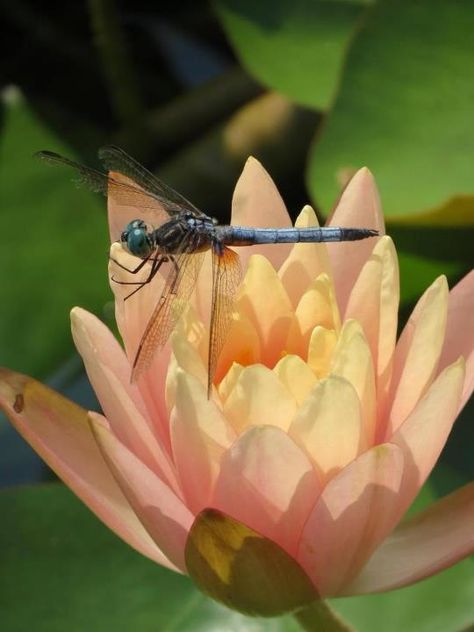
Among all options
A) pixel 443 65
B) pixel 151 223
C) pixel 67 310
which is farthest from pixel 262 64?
pixel 151 223

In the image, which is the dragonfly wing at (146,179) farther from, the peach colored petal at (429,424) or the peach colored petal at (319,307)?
the peach colored petal at (429,424)

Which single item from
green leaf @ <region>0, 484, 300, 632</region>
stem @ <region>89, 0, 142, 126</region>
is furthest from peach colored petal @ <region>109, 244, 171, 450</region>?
stem @ <region>89, 0, 142, 126</region>

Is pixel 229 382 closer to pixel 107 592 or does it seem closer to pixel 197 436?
pixel 197 436

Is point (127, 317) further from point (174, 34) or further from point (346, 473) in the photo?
point (174, 34)

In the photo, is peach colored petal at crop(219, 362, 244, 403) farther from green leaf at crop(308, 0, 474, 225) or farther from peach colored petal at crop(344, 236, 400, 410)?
green leaf at crop(308, 0, 474, 225)

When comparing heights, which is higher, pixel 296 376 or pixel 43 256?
pixel 43 256

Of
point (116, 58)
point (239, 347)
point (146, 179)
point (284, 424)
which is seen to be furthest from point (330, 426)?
point (116, 58)

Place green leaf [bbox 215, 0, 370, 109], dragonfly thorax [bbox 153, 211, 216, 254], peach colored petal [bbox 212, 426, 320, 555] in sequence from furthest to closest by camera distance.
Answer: green leaf [bbox 215, 0, 370, 109] → dragonfly thorax [bbox 153, 211, 216, 254] → peach colored petal [bbox 212, 426, 320, 555]
